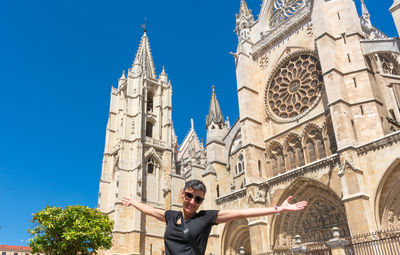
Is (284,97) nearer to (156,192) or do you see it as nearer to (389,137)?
(389,137)

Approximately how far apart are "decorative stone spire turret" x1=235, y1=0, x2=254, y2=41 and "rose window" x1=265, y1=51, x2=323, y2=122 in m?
3.75

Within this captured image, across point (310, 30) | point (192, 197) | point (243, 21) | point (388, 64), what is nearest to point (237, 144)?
point (243, 21)

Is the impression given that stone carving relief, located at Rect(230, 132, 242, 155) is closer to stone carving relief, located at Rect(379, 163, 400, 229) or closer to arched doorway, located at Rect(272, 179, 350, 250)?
Result: arched doorway, located at Rect(272, 179, 350, 250)

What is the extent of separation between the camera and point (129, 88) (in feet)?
103

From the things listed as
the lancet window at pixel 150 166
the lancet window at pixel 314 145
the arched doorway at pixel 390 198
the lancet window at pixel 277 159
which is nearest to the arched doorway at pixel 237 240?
the lancet window at pixel 277 159

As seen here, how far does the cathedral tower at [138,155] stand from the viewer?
25797mm

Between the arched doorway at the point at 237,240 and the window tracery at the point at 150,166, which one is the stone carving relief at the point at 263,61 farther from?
the window tracery at the point at 150,166

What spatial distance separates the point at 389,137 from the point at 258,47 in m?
10.5

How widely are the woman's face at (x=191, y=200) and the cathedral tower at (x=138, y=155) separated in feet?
79.0

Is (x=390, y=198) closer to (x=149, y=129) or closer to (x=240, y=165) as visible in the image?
(x=240, y=165)

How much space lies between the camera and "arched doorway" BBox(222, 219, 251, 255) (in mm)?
17828

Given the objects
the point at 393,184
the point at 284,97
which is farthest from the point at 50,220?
the point at 393,184

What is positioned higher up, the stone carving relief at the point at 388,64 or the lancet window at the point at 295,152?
the stone carving relief at the point at 388,64

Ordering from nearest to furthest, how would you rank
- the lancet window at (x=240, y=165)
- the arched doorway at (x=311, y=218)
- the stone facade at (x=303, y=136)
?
the stone facade at (x=303, y=136)
the arched doorway at (x=311, y=218)
the lancet window at (x=240, y=165)
